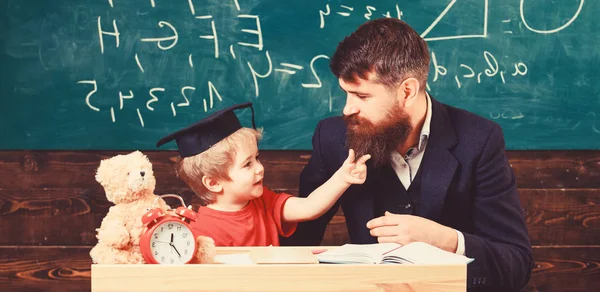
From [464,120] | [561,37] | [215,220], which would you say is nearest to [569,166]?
[561,37]

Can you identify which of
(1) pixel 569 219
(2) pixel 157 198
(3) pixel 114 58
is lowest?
(1) pixel 569 219

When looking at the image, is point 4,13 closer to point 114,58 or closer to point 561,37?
point 114,58

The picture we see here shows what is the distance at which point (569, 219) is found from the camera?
9.69 ft

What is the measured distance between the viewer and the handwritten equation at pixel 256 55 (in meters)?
2.85

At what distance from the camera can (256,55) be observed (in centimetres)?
286

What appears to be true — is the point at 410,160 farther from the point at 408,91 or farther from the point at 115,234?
the point at 115,234

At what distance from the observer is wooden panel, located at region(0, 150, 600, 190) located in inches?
113

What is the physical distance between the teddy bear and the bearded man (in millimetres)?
632

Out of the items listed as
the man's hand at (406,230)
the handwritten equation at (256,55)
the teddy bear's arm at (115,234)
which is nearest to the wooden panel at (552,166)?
the handwritten equation at (256,55)

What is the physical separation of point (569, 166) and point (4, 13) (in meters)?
2.40

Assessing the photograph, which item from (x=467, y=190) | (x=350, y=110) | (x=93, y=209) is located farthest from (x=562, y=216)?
(x=93, y=209)

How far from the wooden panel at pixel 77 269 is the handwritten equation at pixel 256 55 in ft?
2.05

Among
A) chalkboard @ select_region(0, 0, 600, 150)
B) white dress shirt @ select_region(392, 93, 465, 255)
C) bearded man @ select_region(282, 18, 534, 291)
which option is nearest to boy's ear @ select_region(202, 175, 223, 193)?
bearded man @ select_region(282, 18, 534, 291)

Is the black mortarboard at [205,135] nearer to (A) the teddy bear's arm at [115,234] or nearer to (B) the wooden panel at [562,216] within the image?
(A) the teddy bear's arm at [115,234]
